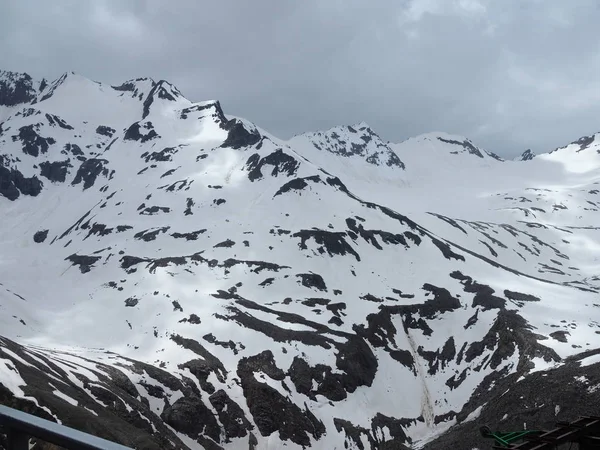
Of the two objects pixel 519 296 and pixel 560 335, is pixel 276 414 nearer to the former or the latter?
pixel 560 335

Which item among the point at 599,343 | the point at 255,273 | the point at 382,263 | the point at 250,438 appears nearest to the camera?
the point at 250,438

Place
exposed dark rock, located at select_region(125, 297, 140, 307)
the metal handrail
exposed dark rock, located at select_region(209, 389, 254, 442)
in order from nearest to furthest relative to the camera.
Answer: the metal handrail, exposed dark rock, located at select_region(209, 389, 254, 442), exposed dark rock, located at select_region(125, 297, 140, 307)

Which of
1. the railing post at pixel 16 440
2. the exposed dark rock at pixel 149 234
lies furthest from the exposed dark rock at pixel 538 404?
the exposed dark rock at pixel 149 234

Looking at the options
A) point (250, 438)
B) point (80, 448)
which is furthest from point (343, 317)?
point (80, 448)

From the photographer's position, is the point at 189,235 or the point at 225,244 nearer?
the point at 225,244

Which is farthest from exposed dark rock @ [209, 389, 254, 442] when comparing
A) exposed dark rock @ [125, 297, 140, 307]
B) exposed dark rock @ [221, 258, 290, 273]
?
exposed dark rock @ [221, 258, 290, 273]

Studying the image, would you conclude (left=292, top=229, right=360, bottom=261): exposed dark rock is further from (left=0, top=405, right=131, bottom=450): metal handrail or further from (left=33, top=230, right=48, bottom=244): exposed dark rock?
(left=0, top=405, right=131, bottom=450): metal handrail

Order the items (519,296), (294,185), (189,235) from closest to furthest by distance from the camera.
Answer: (519,296)
(189,235)
(294,185)

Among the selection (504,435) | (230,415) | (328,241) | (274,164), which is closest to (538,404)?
(230,415)

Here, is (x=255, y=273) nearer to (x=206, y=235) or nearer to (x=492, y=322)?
(x=206, y=235)
